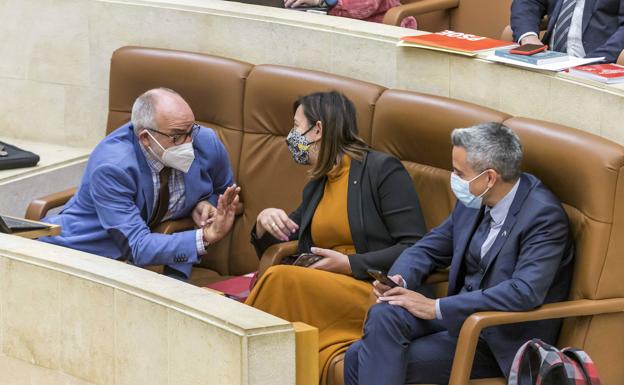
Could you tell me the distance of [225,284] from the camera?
19.4 ft

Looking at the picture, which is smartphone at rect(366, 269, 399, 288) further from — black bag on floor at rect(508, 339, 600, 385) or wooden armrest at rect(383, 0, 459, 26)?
wooden armrest at rect(383, 0, 459, 26)

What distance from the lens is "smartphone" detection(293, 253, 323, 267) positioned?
544 cm

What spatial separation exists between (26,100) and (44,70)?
8.0 inches

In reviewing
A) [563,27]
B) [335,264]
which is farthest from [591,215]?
[563,27]

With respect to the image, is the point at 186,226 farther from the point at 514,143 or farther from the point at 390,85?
the point at 514,143

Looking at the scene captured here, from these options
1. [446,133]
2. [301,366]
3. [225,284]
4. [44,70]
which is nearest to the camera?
[301,366]

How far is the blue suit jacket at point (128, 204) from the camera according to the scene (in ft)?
18.8

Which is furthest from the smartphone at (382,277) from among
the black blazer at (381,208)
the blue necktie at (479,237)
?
the black blazer at (381,208)

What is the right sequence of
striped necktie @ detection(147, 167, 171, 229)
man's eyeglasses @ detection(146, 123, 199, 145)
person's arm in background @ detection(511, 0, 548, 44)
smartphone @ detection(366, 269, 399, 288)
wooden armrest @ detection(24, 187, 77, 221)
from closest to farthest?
→ 1. smartphone @ detection(366, 269, 399, 288)
2. man's eyeglasses @ detection(146, 123, 199, 145)
3. striped necktie @ detection(147, 167, 171, 229)
4. wooden armrest @ detection(24, 187, 77, 221)
5. person's arm in background @ detection(511, 0, 548, 44)

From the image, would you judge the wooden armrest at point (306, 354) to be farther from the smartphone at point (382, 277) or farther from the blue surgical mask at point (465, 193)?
the blue surgical mask at point (465, 193)

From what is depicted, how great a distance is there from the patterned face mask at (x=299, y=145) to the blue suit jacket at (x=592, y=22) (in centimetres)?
139

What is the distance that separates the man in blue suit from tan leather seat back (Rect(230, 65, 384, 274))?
3.96 feet

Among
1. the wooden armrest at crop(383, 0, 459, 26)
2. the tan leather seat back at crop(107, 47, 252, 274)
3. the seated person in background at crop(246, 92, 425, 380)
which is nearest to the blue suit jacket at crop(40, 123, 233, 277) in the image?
the tan leather seat back at crop(107, 47, 252, 274)

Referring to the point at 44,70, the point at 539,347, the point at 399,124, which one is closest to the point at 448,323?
the point at 539,347
